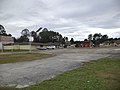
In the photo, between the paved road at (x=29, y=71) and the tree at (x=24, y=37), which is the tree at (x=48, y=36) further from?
the paved road at (x=29, y=71)

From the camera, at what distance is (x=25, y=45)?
85.5m

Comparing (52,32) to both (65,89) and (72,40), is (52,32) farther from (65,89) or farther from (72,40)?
(65,89)

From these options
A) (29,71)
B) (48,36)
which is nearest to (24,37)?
(48,36)

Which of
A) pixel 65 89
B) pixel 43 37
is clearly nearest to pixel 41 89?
pixel 65 89

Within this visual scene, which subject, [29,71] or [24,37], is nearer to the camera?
[29,71]

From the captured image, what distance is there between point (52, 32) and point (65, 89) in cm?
14502

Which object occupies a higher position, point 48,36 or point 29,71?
point 48,36

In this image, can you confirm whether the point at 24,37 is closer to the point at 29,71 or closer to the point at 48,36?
the point at 48,36

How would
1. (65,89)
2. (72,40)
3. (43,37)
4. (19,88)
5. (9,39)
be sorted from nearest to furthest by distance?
(65,89)
(19,88)
(9,39)
(43,37)
(72,40)

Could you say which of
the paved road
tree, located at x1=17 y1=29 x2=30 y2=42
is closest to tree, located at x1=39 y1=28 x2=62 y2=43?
tree, located at x1=17 y1=29 x2=30 y2=42

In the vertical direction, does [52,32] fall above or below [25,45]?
above

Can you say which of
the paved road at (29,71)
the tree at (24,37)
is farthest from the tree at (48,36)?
the paved road at (29,71)

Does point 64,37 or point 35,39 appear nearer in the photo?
point 35,39

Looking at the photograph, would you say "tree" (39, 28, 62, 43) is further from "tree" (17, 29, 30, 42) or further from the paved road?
the paved road
